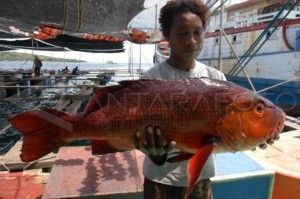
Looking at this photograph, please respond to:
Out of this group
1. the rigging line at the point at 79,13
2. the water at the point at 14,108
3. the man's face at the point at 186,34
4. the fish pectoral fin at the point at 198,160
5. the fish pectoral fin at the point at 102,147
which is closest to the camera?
the fish pectoral fin at the point at 198,160

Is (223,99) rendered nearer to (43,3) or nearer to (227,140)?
(227,140)

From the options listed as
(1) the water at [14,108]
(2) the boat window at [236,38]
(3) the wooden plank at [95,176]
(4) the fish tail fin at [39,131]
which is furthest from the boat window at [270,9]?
(4) the fish tail fin at [39,131]

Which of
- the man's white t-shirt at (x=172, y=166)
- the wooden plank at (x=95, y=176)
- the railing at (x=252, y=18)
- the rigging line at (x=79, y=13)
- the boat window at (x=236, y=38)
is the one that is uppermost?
the railing at (x=252, y=18)

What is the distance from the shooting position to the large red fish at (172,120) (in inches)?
71.7

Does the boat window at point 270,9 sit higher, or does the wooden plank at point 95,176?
the boat window at point 270,9

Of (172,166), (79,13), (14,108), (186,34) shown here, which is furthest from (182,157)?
(14,108)

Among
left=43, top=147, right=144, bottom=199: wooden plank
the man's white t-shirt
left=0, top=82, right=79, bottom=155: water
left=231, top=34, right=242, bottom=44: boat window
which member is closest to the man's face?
the man's white t-shirt

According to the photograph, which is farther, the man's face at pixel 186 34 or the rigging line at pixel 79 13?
the rigging line at pixel 79 13

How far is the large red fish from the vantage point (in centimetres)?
182

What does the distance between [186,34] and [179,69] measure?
0.88 ft

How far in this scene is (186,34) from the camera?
7.15ft

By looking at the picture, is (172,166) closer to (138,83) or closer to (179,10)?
(138,83)

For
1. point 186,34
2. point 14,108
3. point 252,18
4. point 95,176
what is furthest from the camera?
point 252,18

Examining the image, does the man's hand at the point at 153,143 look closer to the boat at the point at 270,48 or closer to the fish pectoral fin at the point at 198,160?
the fish pectoral fin at the point at 198,160
